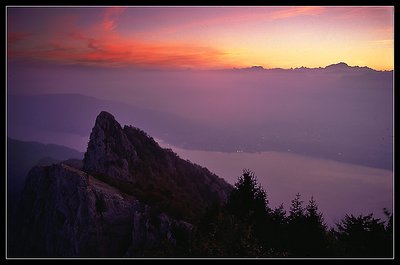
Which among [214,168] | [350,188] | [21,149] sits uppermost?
Result: [21,149]

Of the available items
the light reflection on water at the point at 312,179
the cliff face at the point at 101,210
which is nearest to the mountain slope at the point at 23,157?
the cliff face at the point at 101,210

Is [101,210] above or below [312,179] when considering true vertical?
above

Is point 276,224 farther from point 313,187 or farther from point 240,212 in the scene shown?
point 313,187

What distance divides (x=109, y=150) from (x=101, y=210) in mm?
11045

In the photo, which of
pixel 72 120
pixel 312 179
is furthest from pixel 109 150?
pixel 312 179

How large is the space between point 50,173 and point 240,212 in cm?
1593

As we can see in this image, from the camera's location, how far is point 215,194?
31875 mm

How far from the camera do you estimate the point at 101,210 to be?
63.5 ft

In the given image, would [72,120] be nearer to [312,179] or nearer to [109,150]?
[109,150]

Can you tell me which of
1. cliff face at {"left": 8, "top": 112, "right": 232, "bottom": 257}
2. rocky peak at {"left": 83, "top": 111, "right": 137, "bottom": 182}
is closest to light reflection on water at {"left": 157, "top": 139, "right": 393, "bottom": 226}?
rocky peak at {"left": 83, "top": 111, "right": 137, "bottom": 182}

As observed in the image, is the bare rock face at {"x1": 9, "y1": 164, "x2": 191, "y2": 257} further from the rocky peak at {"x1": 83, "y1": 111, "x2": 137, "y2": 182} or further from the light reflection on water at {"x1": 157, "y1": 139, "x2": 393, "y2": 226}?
the light reflection on water at {"x1": 157, "y1": 139, "x2": 393, "y2": 226}

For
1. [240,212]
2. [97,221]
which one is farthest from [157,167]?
[240,212]

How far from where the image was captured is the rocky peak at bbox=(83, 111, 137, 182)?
92.1 feet

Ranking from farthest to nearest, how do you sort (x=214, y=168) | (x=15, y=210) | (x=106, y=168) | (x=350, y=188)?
(x=350, y=188) < (x=214, y=168) < (x=106, y=168) < (x=15, y=210)
